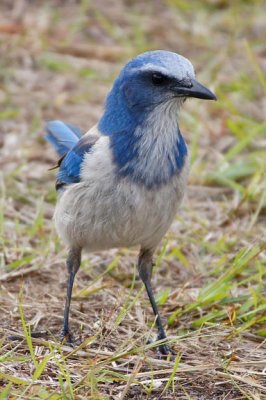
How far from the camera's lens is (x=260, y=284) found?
5332 millimetres

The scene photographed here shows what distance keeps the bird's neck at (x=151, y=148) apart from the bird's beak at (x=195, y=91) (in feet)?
0.32

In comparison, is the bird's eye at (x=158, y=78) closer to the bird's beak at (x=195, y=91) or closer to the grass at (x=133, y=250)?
the bird's beak at (x=195, y=91)

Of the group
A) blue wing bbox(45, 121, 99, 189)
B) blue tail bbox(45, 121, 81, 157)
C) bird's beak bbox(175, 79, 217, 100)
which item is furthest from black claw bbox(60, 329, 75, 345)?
bird's beak bbox(175, 79, 217, 100)

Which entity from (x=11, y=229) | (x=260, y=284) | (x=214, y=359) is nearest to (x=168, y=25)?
(x=11, y=229)

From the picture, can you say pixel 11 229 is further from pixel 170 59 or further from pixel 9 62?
pixel 9 62

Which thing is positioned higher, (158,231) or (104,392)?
(158,231)

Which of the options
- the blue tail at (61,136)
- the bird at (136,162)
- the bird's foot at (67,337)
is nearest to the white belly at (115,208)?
the bird at (136,162)

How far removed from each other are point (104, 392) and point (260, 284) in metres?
1.44

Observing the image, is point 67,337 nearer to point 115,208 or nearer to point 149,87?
point 115,208

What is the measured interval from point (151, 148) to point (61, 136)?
3.82 ft

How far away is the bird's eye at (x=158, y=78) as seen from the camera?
15.3 ft

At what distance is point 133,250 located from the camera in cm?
609

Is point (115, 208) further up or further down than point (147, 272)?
further up

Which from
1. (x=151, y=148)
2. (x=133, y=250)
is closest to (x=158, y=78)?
(x=151, y=148)
